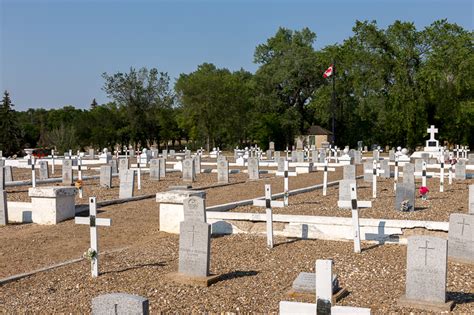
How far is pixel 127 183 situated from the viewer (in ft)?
55.4

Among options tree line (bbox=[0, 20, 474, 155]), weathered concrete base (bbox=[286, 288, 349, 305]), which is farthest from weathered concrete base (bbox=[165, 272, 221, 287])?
tree line (bbox=[0, 20, 474, 155])

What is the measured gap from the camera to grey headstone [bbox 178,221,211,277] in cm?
766

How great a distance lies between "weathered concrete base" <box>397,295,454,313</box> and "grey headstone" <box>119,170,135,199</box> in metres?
11.4

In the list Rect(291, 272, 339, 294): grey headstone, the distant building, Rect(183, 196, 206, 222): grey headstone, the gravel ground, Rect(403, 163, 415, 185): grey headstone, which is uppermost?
the distant building

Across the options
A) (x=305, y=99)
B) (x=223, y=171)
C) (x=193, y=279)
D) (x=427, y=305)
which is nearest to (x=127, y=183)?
(x=223, y=171)

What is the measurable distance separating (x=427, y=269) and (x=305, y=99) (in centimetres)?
6324

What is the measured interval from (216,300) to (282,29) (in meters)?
68.2

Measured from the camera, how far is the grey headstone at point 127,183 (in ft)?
55.2

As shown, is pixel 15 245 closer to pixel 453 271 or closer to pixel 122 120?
pixel 453 271

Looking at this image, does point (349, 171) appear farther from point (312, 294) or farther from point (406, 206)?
point (312, 294)

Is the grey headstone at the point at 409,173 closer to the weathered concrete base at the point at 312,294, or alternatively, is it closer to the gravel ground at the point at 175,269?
the gravel ground at the point at 175,269

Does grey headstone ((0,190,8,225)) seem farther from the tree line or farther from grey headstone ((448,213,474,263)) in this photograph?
the tree line

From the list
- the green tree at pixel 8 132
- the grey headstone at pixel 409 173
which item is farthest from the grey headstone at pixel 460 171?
the green tree at pixel 8 132

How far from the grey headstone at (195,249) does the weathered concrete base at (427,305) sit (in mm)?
2528
